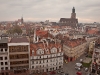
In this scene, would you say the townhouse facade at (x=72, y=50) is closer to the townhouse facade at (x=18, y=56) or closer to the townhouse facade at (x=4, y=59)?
the townhouse facade at (x=18, y=56)

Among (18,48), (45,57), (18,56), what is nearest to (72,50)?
(45,57)

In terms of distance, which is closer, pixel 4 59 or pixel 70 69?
pixel 4 59

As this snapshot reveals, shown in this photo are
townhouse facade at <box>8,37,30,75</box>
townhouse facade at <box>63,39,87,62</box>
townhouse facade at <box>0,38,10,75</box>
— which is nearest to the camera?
townhouse facade at <box>0,38,10,75</box>

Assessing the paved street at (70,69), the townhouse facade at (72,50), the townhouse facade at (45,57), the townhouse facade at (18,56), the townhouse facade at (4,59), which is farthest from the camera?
the townhouse facade at (72,50)

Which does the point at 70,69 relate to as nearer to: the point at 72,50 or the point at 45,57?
the point at 72,50

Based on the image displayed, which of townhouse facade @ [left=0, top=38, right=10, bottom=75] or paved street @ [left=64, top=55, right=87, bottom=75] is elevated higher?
townhouse facade @ [left=0, top=38, right=10, bottom=75]

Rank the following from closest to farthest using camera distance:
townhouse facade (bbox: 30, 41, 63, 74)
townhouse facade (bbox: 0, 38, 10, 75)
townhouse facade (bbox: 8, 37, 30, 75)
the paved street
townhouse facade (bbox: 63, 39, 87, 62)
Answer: townhouse facade (bbox: 0, 38, 10, 75)
townhouse facade (bbox: 8, 37, 30, 75)
townhouse facade (bbox: 30, 41, 63, 74)
the paved street
townhouse facade (bbox: 63, 39, 87, 62)

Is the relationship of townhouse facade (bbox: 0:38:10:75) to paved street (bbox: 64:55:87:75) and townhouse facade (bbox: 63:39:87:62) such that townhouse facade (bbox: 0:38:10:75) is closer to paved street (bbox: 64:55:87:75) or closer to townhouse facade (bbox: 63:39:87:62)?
paved street (bbox: 64:55:87:75)

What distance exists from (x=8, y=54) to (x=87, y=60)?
4615cm

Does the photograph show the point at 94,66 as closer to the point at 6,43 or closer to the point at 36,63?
the point at 36,63

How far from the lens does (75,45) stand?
84.1m

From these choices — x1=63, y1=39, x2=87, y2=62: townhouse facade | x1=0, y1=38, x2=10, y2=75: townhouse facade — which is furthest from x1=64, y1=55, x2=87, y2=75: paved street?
x1=0, y1=38, x2=10, y2=75: townhouse facade

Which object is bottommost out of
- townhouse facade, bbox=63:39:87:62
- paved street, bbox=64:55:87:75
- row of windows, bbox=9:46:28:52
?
paved street, bbox=64:55:87:75

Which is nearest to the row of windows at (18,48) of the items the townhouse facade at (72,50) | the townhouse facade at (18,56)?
the townhouse facade at (18,56)
